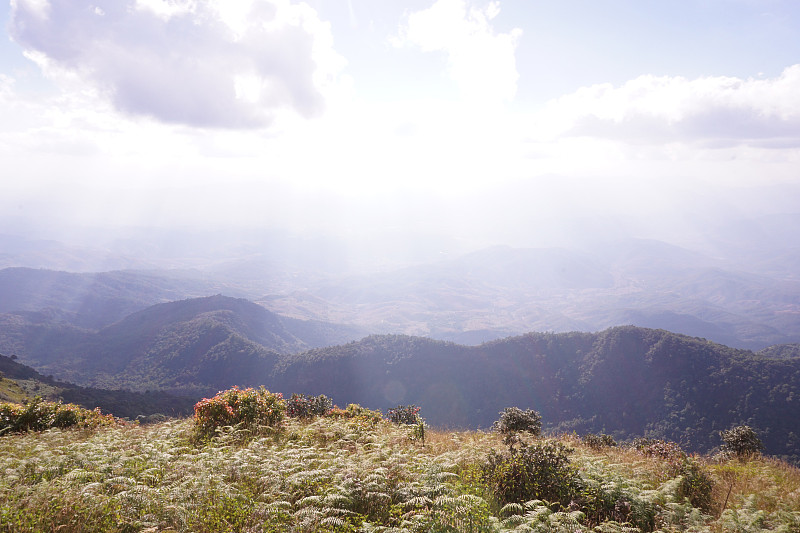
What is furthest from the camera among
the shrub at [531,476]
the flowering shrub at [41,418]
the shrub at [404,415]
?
the shrub at [404,415]

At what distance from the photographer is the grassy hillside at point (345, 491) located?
5938 millimetres

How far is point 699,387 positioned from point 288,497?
116m

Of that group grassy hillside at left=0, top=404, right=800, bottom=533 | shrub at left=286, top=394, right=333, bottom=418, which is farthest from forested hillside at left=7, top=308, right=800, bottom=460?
grassy hillside at left=0, top=404, right=800, bottom=533

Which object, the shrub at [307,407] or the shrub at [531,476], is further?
the shrub at [307,407]

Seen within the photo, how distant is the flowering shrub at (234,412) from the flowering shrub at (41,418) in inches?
177

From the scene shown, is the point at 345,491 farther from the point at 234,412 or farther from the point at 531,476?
the point at 234,412

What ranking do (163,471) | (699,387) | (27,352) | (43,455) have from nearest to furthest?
(163,471) < (43,455) < (699,387) < (27,352)

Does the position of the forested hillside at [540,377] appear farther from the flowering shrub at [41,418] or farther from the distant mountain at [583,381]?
the flowering shrub at [41,418]

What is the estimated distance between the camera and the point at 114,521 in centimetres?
601

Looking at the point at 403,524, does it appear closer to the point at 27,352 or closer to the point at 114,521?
the point at 114,521

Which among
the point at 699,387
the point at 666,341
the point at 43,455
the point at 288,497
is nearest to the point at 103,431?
the point at 43,455

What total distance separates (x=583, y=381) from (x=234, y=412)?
12313cm

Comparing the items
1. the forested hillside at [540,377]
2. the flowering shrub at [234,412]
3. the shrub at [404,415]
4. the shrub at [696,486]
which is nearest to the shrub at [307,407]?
the flowering shrub at [234,412]

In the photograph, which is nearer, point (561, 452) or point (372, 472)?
point (372, 472)
